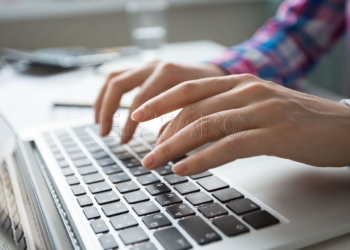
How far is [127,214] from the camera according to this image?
1.13ft

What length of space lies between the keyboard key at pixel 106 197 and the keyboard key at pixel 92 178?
0.04 m

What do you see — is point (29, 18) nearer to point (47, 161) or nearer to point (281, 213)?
point (47, 161)

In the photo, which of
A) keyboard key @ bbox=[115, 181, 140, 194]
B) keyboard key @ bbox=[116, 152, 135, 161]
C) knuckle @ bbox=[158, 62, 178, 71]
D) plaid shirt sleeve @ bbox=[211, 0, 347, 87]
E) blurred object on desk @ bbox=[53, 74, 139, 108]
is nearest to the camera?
keyboard key @ bbox=[115, 181, 140, 194]

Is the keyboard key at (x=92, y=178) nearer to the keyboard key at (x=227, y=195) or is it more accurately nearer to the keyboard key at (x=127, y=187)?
the keyboard key at (x=127, y=187)

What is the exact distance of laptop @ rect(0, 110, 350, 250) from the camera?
0.31 meters

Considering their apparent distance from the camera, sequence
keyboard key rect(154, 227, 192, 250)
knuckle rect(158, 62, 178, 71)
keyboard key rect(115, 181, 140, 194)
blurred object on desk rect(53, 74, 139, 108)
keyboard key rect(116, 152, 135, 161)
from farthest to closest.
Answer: blurred object on desk rect(53, 74, 139, 108) → knuckle rect(158, 62, 178, 71) → keyboard key rect(116, 152, 135, 161) → keyboard key rect(115, 181, 140, 194) → keyboard key rect(154, 227, 192, 250)

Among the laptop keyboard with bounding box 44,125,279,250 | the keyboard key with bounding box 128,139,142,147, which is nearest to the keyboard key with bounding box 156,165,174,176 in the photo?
the laptop keyboard with bounding box 44,125,279,250

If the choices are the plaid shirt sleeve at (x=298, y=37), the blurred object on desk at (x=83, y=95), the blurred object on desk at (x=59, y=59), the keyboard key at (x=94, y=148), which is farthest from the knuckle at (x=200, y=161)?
the blurred object on desk at (x=59, y=59)

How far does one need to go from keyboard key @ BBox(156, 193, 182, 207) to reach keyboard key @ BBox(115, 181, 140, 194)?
3 cm

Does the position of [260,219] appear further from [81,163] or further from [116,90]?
[116,90]

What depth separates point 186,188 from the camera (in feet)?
1.28

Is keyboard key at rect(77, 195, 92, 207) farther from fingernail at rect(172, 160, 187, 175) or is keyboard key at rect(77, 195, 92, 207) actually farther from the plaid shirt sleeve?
the plaid shirt sleeve

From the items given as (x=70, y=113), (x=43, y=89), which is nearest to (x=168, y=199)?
(x=70, y=113)

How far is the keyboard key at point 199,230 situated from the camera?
299 mm
